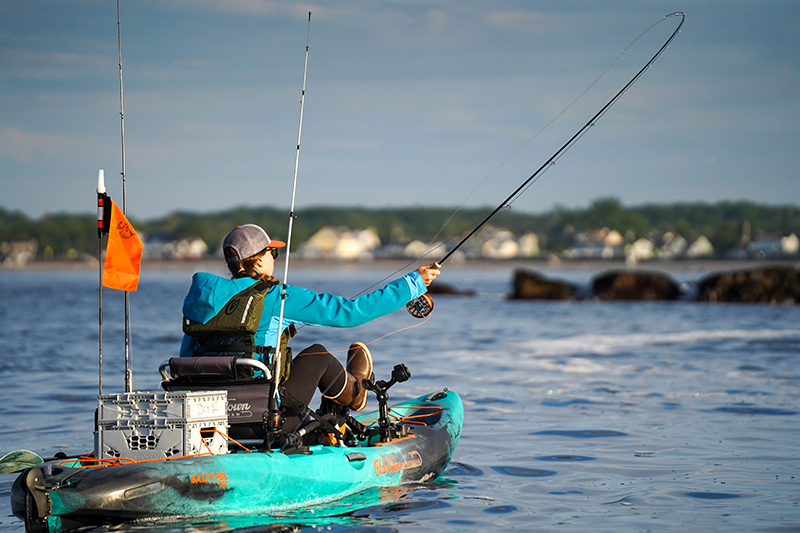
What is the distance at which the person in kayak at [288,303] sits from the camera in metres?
5.08

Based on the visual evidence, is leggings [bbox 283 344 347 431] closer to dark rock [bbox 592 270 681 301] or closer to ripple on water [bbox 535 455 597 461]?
ripple on water [bbox 535 455 597 461]

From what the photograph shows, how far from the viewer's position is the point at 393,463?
19.9ft

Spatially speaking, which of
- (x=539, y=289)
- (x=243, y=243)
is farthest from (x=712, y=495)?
(x=539, y=289)

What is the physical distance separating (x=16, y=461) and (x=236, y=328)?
71.7 inches

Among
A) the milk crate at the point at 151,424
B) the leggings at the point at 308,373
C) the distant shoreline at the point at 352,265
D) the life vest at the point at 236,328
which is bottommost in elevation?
the distant shoreline at the point at 352,265

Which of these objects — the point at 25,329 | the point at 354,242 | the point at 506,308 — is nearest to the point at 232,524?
the point at 25,329

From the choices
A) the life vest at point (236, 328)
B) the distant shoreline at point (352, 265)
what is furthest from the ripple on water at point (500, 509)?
the distant shoreline at point (352, 265)

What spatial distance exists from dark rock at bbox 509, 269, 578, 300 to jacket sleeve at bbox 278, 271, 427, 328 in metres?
33.2

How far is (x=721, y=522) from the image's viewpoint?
18.0 feet

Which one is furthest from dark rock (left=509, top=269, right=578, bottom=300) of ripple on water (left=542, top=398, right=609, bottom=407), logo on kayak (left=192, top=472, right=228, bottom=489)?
logo on kayak (left=192, top=472, right=228, bottom=489)

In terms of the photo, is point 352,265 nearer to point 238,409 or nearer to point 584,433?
point 584,433

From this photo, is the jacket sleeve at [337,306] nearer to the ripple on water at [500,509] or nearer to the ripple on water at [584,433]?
the ripple on water at [500,509]

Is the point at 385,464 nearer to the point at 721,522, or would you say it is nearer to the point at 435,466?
the point at 435,466

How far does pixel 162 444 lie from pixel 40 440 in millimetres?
3731
